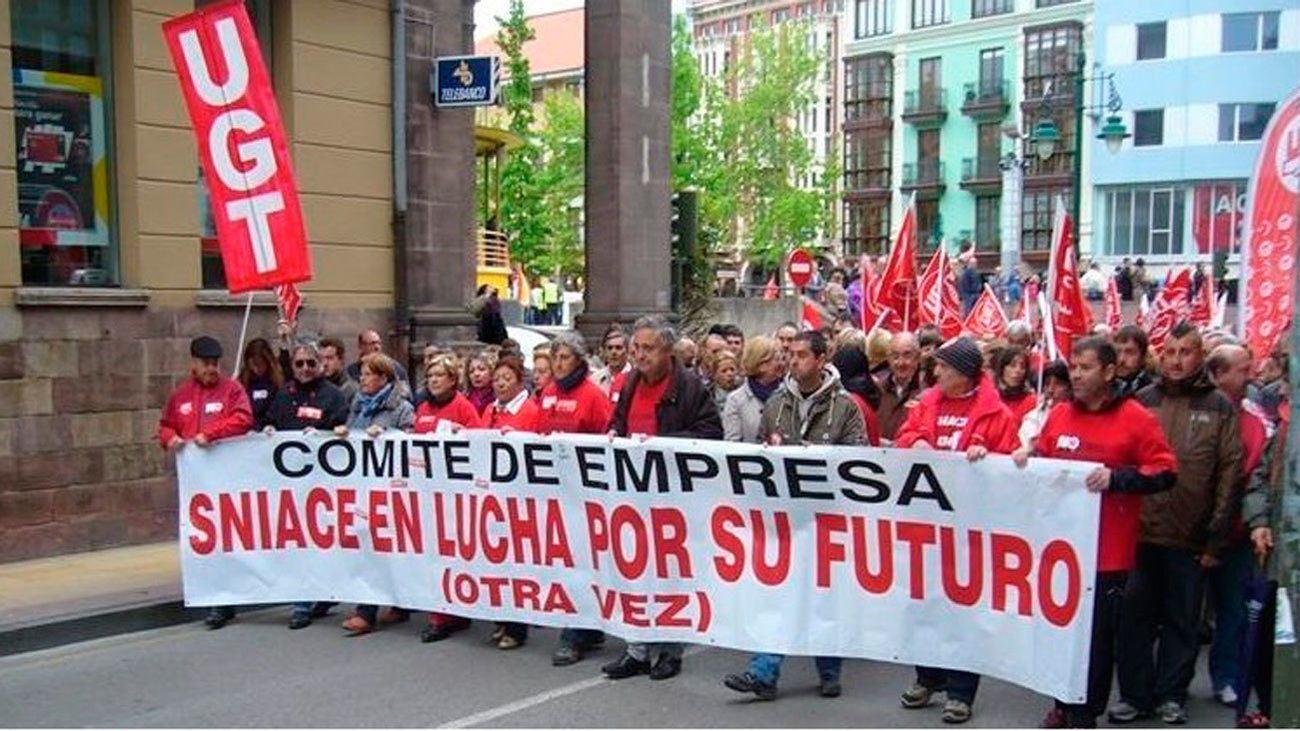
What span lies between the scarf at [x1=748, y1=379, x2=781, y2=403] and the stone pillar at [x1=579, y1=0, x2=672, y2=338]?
8.25m

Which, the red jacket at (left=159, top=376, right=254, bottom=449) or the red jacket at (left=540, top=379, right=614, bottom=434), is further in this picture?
the red jacket at (left=159, top=376, right=254, bottom=449)

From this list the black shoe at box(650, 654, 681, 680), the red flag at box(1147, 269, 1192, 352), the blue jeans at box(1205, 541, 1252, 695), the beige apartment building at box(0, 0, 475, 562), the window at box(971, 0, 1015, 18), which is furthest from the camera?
the window at box(971, 0, 1015, 18)

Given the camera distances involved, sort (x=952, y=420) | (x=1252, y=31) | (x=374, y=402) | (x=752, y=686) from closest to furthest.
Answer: (x=952, y=420), (x=752, y=686), (x=374, y=402), (x=1252, y=31)

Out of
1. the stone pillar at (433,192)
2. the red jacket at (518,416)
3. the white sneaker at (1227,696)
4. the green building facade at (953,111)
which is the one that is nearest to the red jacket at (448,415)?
the red jacket at (518,416)

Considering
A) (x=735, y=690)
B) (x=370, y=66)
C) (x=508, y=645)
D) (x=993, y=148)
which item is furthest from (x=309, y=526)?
(x=993, y=148)

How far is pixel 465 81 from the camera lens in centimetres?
1355

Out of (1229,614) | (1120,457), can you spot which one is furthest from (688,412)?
(1229,614)

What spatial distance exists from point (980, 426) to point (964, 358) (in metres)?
0.34

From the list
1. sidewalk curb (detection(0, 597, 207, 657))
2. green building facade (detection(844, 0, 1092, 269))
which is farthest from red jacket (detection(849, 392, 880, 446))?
green building facade (detection(844, 0, 1092, 269))

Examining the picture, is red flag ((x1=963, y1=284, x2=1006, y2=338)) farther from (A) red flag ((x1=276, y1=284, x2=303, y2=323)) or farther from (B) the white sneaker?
(B) the white sneaker

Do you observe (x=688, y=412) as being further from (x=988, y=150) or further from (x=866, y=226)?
(x=866, y=226)

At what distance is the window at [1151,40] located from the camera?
5594 centimetres

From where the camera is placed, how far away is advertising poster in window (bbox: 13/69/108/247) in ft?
35.1

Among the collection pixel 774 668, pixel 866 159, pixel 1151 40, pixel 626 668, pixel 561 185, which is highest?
pixel 1151 40
